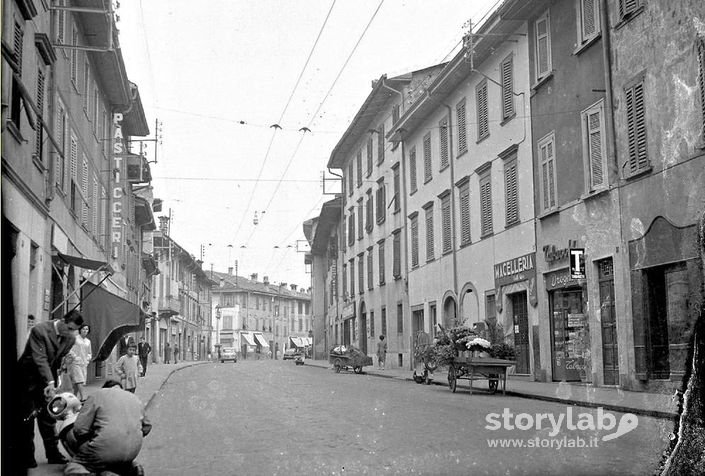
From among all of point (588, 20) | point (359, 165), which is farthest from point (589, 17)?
point (359, 165)

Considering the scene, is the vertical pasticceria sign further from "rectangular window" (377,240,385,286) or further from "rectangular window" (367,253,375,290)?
"rectangular window" (367,253,375,290)

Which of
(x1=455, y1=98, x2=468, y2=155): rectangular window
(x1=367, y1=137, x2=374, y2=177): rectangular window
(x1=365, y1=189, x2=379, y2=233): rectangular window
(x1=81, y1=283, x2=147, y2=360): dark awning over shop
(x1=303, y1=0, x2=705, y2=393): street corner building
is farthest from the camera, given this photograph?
(x1=365, y1=189, x2=379, y2=233): rectangular window

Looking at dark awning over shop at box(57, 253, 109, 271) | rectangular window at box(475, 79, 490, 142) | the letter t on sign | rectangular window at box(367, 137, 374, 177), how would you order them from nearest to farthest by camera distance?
dark awning over shop at box(57, 253, 109, 271) < the letter t on sign < rectangular window at box(475, 79, 490, 142) < rectangular window at box(367, 137, 374, 177)

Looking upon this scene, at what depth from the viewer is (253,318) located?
94.1m

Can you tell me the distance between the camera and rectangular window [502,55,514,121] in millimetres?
22203

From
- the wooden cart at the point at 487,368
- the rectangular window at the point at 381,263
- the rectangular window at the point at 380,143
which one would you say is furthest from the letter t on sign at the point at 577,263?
the rectangular window at the point at 381,263

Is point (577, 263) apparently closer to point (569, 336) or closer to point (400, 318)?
point (569, 336)

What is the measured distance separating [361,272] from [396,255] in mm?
7613

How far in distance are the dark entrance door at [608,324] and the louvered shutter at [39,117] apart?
39.2 ft

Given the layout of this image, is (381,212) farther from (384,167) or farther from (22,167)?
(22,167)

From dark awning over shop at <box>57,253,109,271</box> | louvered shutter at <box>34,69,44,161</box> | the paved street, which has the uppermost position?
louvered shutter at <box>34,69,44,161</box>

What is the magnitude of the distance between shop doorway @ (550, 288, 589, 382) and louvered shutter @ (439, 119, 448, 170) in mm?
9228

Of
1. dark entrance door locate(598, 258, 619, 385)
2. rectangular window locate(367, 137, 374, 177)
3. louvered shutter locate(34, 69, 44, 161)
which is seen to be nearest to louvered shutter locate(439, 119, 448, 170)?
rectangular window locate(367, 137, 374, 177)

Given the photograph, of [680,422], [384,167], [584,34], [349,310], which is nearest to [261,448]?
[680,422]
